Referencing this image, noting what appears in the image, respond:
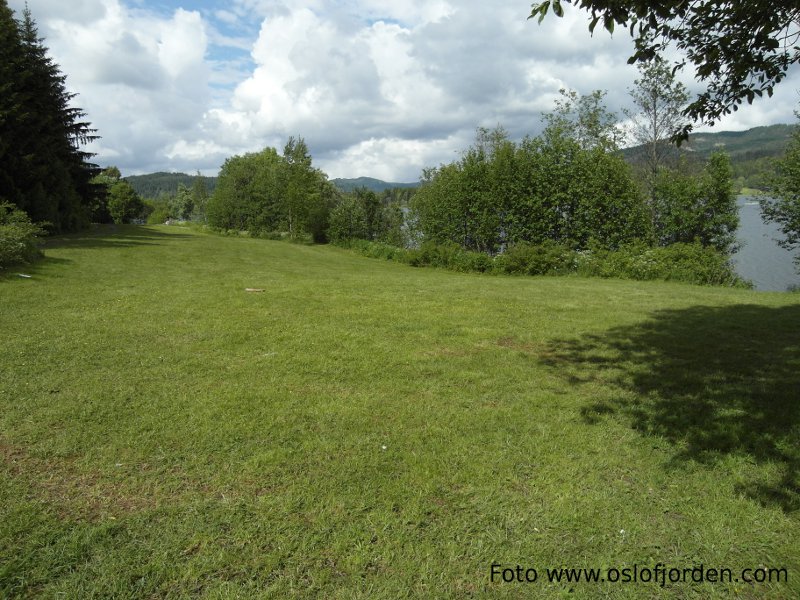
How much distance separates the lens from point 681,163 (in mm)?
22469

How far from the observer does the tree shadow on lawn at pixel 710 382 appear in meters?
3.78

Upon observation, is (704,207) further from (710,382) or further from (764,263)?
(710,382)

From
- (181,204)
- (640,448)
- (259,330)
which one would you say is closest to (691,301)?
(640,448)

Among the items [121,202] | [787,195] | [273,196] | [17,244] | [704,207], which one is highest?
[121,202]

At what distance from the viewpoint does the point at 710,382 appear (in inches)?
206

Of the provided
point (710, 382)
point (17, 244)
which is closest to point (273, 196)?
point (17, 244)

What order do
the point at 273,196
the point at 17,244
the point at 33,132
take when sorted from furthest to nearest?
the point at 273,196, the point at 33,132, the point at 17,244

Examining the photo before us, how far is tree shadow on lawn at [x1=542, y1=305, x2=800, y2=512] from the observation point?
3777 mm

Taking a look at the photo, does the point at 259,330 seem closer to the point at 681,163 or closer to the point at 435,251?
the point at 435,251

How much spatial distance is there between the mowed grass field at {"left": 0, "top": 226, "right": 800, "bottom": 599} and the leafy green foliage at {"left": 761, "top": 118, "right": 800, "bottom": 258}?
15.8m

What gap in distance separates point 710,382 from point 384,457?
12.9ft

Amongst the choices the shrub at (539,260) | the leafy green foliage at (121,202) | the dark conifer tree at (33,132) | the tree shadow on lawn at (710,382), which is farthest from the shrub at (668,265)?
the leafy green foliage at (121,202)

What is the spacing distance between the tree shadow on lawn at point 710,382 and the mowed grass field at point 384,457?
0.03 m

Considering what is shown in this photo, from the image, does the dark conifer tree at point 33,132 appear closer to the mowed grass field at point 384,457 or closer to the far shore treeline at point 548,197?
the far shore treeline at point 548,197
